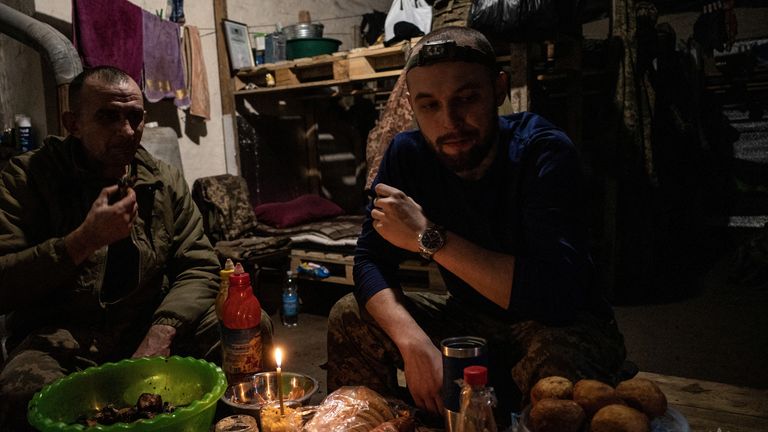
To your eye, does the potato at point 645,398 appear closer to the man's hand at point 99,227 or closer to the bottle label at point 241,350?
the bottle label at point 241,350

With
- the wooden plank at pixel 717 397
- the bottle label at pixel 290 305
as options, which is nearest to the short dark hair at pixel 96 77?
the wooden plank at pixel 717 397

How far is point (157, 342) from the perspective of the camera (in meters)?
2.24

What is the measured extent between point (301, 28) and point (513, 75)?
291cm

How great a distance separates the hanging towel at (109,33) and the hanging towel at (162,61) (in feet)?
0.43

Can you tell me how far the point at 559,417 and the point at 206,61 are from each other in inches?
228

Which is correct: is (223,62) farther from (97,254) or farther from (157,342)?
(157,342)

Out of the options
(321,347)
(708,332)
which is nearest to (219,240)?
(321,347)

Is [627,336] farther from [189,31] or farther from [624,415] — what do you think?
[189,31]

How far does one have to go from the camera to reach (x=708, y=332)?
4.44m

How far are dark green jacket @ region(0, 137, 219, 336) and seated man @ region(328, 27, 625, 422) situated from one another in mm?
862

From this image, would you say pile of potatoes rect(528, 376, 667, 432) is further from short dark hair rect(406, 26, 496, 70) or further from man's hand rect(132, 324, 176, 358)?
man's hand rect(132, 324, 176, 358)

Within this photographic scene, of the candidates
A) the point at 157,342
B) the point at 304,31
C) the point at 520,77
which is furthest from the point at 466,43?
the point at 304,31

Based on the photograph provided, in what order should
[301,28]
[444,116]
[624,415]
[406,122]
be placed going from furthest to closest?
[301,28], [406,122], [444,116], [624,415]

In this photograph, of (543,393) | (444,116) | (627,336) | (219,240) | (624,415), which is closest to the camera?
(624,415)
